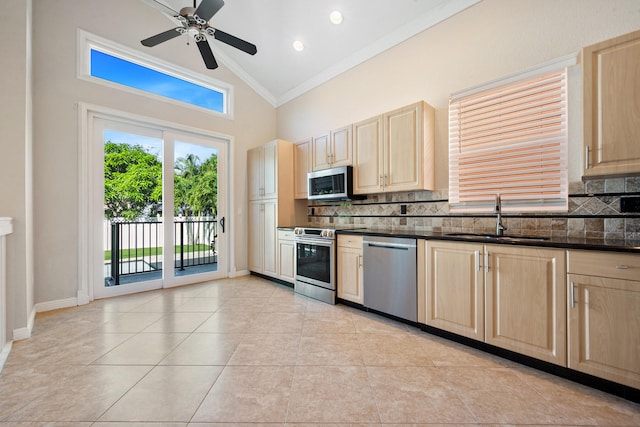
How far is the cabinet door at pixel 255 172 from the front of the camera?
15.0ft

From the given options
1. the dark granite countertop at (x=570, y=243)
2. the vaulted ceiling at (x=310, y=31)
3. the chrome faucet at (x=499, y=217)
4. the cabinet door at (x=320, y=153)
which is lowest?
the dark granite countertop at (x=570, y=243)

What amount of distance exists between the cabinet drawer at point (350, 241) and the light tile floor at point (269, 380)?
2.70 feet

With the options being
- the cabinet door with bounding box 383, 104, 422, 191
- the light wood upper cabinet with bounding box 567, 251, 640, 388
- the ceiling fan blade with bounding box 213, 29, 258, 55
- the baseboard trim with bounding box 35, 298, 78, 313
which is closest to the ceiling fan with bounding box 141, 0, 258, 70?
the ceiling fan blade with bounding box 213, 29, 258, 55

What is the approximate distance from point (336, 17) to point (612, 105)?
118 inches

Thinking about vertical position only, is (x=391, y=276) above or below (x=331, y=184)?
below

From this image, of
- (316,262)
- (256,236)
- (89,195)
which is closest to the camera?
(89,195)

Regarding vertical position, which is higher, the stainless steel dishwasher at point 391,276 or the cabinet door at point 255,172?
the cabinet door at point 255,172

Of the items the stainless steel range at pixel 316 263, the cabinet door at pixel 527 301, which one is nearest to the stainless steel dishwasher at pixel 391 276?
the stainless steel range at pixel 316 263

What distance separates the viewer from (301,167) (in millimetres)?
4336

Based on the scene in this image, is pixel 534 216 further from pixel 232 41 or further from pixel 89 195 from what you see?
pixel 89 195

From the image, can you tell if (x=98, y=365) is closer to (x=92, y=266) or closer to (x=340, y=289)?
(x=92, y=266)

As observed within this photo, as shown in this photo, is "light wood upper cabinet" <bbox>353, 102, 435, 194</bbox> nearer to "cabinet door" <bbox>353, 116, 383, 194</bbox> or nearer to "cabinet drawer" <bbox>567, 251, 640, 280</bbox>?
"cabinet door" <bbox>353, 116, 383, 194</bbox>

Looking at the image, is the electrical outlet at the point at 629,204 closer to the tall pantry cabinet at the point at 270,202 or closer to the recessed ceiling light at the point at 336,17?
the recessed ceiling light at the point at 336,17

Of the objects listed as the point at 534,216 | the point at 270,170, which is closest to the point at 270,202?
the point at 270,170
